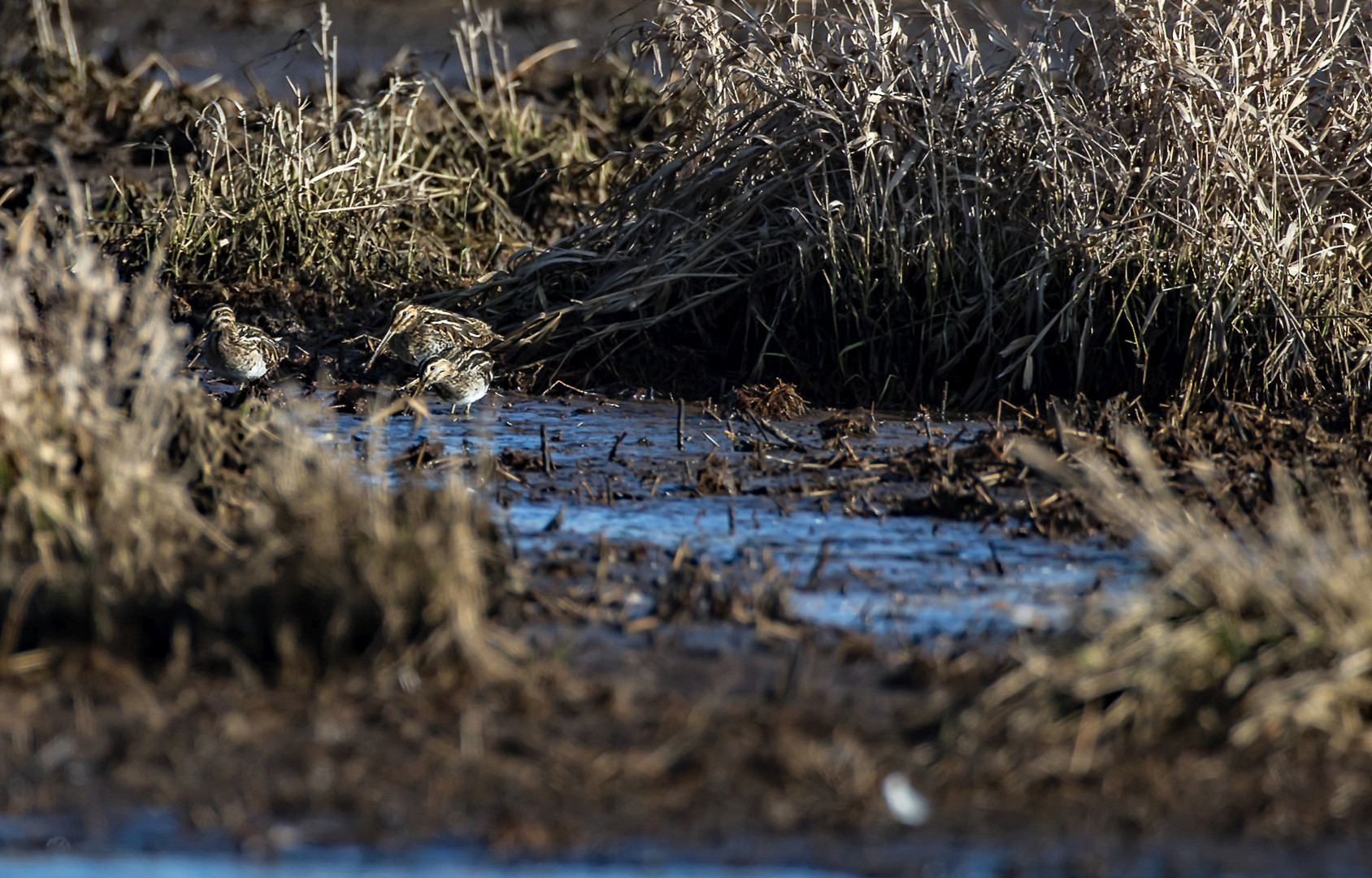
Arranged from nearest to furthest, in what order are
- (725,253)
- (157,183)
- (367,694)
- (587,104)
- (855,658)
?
(367,694)
(855,658)
(725,253)
(157,183)
(587,104)

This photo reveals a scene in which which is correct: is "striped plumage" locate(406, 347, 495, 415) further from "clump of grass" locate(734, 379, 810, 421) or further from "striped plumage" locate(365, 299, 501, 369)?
"clump of grass" locate(734, 379, 810, 421)

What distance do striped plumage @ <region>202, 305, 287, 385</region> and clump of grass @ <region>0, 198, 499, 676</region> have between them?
283cm

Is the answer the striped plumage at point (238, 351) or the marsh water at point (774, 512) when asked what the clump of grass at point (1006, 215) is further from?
the striped plumage at point (238, 351)

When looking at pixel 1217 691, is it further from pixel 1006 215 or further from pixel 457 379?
pixel 457 379

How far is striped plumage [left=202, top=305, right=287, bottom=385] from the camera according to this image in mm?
8266

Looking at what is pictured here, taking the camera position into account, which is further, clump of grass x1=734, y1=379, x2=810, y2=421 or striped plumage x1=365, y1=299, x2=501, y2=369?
striped plumage x1=365, y1=299, x2=501, y2=369

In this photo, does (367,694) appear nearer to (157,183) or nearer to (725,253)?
(725,253)

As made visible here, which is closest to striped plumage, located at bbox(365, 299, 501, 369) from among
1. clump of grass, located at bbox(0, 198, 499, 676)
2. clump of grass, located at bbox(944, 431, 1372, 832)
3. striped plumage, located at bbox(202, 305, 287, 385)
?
striped plumage, located at bbox(202, 305, 287, 385)

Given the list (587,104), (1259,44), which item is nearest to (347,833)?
(1259,44)

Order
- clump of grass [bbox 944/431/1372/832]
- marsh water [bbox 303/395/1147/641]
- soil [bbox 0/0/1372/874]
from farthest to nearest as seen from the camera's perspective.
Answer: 1. marsh water [bbox 303/395/1147/641]
2. clump of grass [bbox 944/431/1372/832]
3. soil [bbox 0/0/1372/874]

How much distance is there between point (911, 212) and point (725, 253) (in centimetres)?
100

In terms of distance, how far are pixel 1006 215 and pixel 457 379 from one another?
2.77 meters

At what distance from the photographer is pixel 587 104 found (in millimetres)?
13070

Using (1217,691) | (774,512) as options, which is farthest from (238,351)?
(1217,691)
